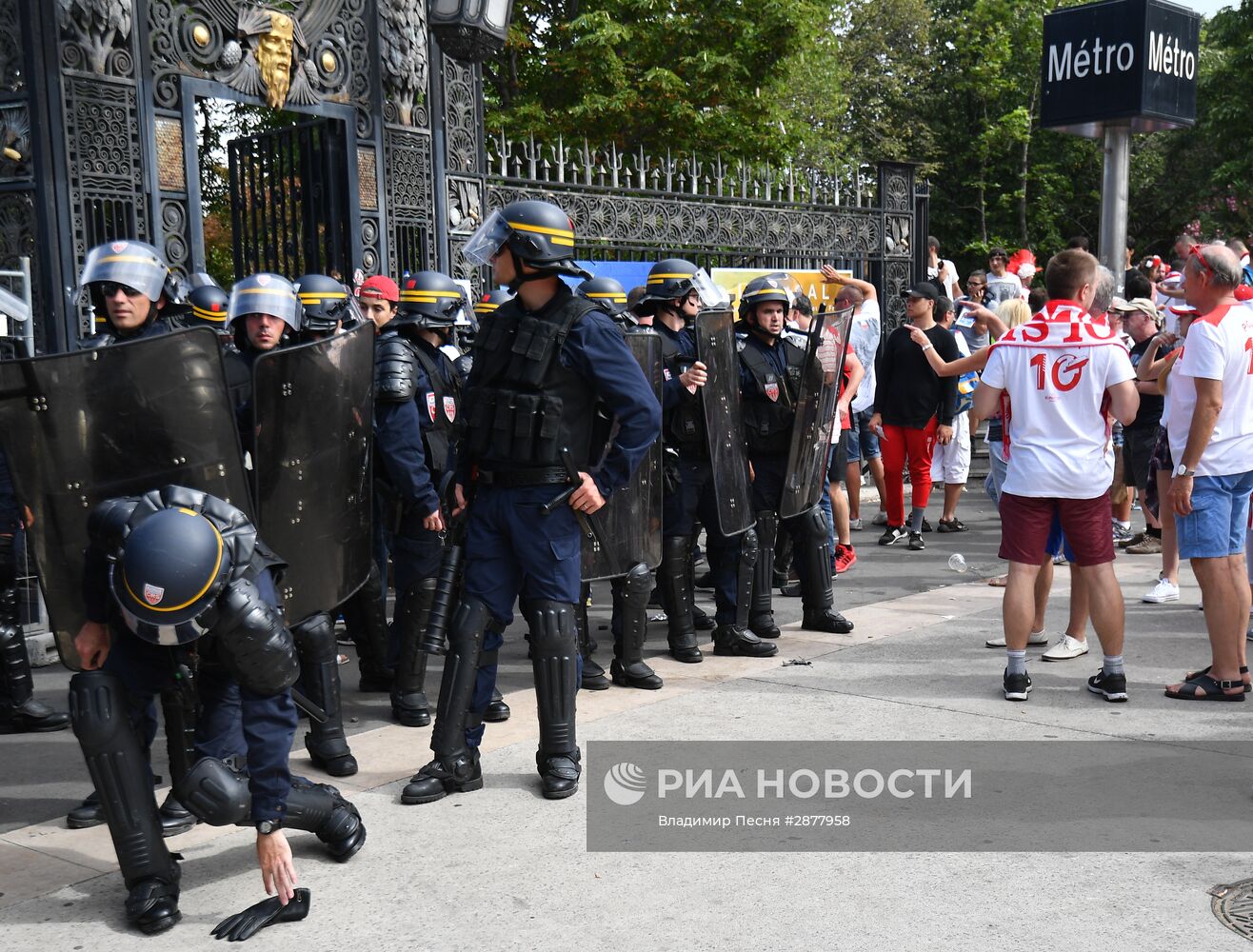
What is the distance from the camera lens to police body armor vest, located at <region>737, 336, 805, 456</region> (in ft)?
22.7

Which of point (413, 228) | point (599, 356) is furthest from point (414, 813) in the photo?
point (413, 228)

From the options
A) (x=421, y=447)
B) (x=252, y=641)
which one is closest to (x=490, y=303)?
(x=421, y=447)

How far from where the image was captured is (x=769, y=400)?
6.95 meters

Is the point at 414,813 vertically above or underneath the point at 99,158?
underneath

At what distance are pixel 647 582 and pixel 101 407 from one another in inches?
118

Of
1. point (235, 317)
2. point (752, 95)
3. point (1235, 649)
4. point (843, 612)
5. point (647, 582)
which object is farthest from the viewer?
point (752, 95)

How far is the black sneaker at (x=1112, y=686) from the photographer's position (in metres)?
5.66

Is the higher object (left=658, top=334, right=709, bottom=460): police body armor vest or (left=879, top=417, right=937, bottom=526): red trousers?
(left=658, top=334, right=709, bottom=460): police body armor vest

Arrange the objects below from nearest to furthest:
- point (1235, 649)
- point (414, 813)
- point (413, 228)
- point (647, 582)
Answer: point (414, 813), point (1235, 649), point (647, 582), point (413, 228)

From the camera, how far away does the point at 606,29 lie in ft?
71.7

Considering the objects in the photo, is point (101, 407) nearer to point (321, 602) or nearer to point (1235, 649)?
point (321, 602)

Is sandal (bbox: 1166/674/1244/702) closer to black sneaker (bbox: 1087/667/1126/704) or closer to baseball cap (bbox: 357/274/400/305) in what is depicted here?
black sneaker (bbox: 1087/667/1126/704)

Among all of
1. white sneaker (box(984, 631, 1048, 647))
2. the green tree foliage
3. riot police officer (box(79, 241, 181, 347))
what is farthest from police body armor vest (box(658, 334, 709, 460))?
the green tree foliage
